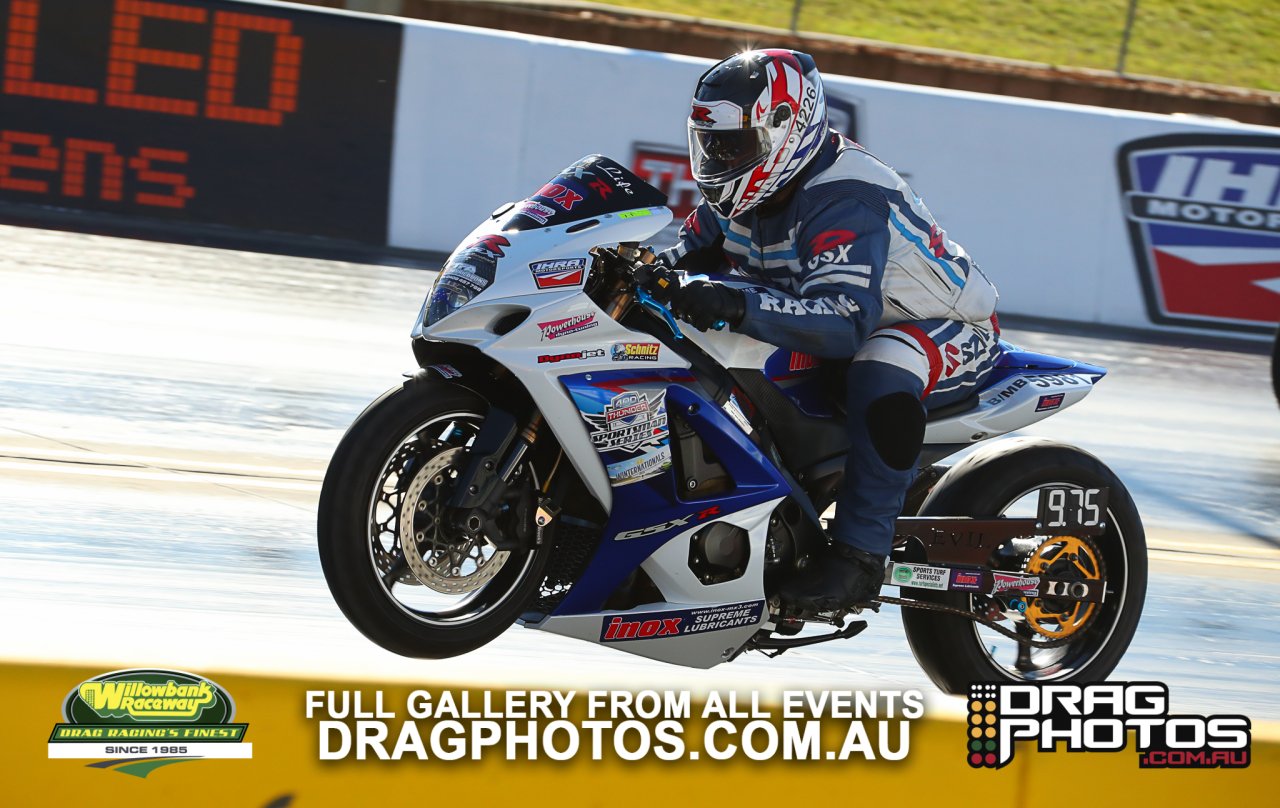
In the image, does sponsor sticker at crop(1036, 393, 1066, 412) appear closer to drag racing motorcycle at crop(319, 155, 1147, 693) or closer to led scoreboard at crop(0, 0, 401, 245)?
drag racing motorcycle at crop(319, 155, 1147, 693)

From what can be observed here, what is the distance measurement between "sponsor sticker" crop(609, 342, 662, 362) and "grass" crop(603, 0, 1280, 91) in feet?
47.3

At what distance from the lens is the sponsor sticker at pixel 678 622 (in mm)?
3879

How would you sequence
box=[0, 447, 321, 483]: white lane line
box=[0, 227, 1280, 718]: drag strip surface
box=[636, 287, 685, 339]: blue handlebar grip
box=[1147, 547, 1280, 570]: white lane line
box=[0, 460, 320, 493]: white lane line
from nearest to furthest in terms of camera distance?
1. box=[636, 287, 685, 339]: blue handlebar grip
2. box=[0, 227, 1280, 718]: drag strip surface
3. box=[0, 460, 320, 493]: white lane line
4. box=[0, 447, 321, 483]: white lane line
5. box=[1147, 547, 1280, 570]: white lane line

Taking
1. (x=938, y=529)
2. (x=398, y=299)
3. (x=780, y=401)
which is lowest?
(x=398, y=299)

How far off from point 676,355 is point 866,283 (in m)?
0.55

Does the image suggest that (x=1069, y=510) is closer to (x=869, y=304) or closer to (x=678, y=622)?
(x=869, y=304)

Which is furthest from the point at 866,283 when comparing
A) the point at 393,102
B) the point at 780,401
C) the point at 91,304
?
the point at 393,102

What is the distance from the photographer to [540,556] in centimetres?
388

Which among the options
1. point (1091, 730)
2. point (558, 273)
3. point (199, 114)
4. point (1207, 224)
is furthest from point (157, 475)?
point (1207, 224)

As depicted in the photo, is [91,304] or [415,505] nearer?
[415,505]

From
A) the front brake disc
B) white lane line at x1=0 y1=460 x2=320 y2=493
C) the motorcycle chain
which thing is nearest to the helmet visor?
the front brake disc

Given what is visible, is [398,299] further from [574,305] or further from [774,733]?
[774,733]

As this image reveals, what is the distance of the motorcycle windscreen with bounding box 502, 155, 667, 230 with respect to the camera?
12.5 ft

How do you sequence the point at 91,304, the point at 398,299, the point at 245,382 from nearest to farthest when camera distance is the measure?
1. the point at 245,382
2. the point at 91,304
3. the point at 398,299
